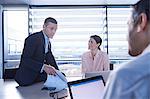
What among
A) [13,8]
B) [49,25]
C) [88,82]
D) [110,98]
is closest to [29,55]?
[49,25]

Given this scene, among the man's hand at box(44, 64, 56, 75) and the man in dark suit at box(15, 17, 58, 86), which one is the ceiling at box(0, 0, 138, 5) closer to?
the man in dark suit at box(15, 17, 58, 86)

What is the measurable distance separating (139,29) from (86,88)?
91cm

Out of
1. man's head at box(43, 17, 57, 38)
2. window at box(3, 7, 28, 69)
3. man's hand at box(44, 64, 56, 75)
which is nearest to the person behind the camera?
man's hand at box(44, 64, 56, 75)

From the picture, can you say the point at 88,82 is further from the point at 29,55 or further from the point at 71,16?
the point at 71,16

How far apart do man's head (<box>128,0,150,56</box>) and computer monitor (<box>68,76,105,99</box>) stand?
0.80m

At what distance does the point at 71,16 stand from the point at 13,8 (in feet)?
4.45

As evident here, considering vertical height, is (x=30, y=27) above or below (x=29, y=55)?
above

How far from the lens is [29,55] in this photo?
2531 mm

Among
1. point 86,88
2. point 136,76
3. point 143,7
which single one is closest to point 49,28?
point 86,88

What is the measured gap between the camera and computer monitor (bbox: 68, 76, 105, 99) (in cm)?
145

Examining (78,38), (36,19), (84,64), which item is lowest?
(84,64)

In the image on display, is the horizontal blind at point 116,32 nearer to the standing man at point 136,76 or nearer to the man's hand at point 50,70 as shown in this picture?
the man's hand at point 50,70

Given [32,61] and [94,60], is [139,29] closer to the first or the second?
[32,61]

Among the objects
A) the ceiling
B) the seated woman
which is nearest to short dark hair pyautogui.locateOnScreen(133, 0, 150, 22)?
the seated woman
